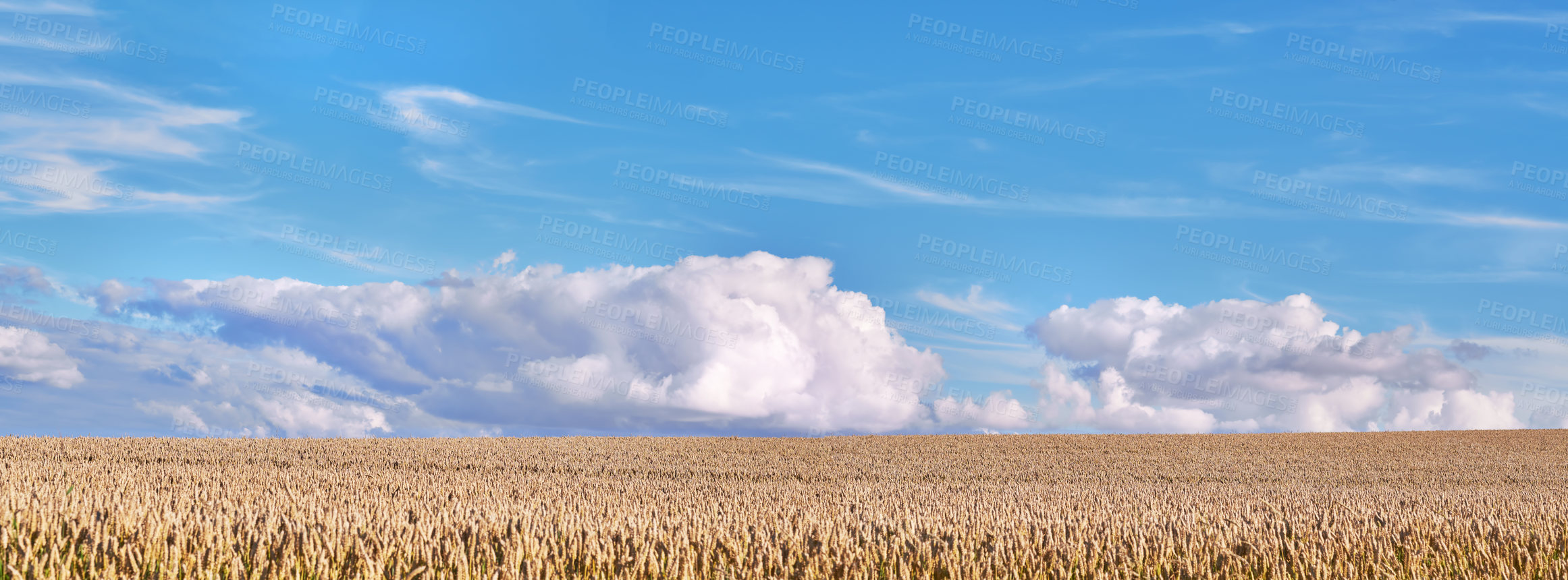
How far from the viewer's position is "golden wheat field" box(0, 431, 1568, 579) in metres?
6.82

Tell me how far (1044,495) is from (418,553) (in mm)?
11234

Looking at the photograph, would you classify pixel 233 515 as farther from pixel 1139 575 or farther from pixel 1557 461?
pixel 1557 461

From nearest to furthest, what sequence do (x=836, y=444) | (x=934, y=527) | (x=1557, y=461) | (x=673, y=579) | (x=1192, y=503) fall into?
(x=673, y=579) → (x=934, y=527) → (x=1192, y=503) → (x=1557, y=461) → (x=836, y=444)

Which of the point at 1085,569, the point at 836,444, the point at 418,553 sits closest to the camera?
the point at 418,553

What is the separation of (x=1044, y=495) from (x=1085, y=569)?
881 centimetres

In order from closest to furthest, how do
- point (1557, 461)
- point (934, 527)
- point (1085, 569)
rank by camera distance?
1. point (1085, 569)
2. point (934, 527)
3. point (1557, 461)

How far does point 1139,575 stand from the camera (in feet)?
23.7

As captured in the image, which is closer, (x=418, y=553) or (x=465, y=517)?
(x=418, y=553)

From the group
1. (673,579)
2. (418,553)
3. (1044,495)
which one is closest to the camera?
(673,579)

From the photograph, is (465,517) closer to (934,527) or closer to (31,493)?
(934,527)

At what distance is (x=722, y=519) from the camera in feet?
31.3

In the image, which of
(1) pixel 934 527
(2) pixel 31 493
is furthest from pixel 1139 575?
(2) pixel 31 493

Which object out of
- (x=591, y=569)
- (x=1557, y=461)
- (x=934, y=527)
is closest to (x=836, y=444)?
(x=1557, y=461)

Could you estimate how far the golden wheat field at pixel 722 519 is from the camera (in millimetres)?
6816
